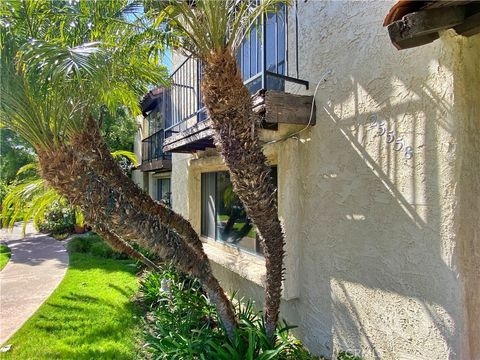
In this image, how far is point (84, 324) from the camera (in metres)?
6.40

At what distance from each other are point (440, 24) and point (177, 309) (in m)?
5.97

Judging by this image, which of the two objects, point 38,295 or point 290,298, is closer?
point 290,298

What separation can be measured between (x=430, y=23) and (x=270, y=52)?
12.9 ft

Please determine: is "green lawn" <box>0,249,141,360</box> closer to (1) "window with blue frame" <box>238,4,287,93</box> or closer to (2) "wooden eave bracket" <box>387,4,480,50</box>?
(1) "window with blue frame" <box>238,4,287,93</box>

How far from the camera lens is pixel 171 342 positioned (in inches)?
191

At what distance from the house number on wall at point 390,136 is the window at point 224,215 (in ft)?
7.91

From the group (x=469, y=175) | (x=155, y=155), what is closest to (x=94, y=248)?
(x=155, y=155)

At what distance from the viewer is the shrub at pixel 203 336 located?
4.35 metres

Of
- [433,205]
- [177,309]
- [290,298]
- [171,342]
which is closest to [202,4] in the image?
[433,205]

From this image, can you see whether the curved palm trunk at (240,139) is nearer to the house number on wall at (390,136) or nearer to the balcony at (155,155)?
the house number on wall at (390,136)

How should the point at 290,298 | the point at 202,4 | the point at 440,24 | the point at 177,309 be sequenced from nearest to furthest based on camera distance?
the point at 440,24, the point at 202,4, the point at 290,298, the point at 177,309

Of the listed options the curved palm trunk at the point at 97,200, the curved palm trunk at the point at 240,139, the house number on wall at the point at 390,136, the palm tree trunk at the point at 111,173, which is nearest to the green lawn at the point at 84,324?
the palm tree trunk at the point at 111,173

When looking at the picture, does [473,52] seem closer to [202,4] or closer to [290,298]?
[202,4]

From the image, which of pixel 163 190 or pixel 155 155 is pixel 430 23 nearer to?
pixel 155 155
